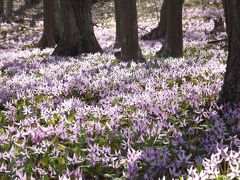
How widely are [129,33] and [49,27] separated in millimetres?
10574

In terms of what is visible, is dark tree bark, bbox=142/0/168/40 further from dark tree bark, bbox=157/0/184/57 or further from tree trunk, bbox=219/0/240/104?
tree trunk, bbox=219/0/240/104

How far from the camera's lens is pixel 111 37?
29.7m

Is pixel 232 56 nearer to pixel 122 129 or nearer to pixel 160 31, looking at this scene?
pixel 122 129

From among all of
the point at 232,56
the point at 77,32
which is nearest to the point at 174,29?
the point at 77,32

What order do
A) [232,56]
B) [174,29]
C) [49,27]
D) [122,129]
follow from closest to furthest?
[122,129], [232,56], [174,29], [49,27]

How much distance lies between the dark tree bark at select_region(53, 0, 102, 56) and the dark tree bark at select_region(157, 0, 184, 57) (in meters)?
3.83

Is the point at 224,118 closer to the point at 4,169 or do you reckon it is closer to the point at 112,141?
the point at 112,141

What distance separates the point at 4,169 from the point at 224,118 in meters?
2.82

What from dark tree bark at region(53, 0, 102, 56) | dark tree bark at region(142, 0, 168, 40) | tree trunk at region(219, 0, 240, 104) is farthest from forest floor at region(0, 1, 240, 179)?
dark tree bark at region(142, 0, 168, 40)

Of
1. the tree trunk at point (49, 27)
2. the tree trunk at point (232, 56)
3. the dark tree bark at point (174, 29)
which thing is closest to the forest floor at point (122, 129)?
the tree trunk at point (232, 56)

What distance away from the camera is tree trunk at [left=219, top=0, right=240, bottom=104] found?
5980 millimetres

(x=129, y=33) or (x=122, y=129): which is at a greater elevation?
(x=129, y=33)

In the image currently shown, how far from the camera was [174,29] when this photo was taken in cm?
1474

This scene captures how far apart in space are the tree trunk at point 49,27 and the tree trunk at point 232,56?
60.1ft
